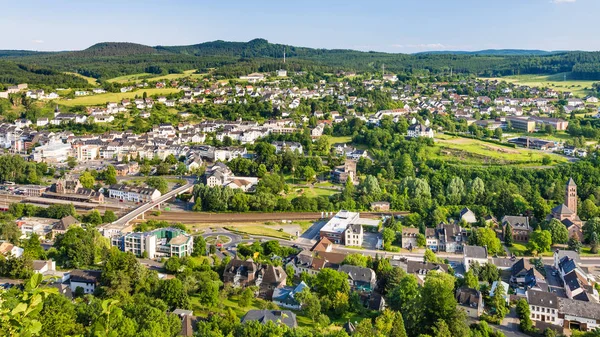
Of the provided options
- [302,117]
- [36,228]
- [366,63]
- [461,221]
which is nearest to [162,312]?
[36,228]

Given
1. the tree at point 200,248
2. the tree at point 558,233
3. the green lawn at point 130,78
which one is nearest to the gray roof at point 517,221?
the tree at point 558,233

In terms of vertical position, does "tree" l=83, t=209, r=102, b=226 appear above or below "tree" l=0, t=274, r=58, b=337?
below

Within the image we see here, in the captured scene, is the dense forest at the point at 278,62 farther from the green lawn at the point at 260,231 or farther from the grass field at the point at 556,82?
the green lawn at the point at 260,231

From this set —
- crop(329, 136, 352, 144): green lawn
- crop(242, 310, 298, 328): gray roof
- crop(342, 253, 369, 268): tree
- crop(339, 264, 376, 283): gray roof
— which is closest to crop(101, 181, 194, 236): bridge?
crop(342, 253, 369, 268): tree

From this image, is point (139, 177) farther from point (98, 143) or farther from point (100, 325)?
point (100, 325)

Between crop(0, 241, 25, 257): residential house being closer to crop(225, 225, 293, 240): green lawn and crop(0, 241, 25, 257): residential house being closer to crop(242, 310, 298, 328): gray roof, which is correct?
crop(225, 225, 293, 240): green lawn

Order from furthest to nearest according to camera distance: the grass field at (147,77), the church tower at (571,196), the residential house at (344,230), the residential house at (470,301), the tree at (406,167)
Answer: the grass field at (147,77) < the tree at (406,167) < the church tower at (571,196) < the residential house at (344,230) < the residential house at (470,301)
